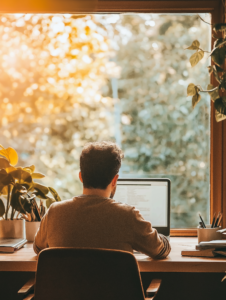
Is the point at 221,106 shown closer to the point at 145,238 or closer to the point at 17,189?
the point at 145,238

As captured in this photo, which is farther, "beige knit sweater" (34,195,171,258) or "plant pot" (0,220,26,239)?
"plant pot" (0,220,26,239)

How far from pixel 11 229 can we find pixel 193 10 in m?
1.89

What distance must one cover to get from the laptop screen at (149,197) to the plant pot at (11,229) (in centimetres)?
61

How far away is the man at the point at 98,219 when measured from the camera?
4.30ft

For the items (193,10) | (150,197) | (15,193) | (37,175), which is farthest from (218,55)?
(15,193)

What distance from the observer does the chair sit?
114 centimetres

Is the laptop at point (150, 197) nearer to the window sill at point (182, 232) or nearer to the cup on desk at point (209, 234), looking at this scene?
the cup on desk at point (209, 234)

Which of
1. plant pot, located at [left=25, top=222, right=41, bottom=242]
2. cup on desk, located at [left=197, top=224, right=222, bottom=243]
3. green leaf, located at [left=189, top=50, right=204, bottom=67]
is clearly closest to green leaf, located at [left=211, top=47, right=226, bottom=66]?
green leaf, located at [left=189, top=50, right=204, bottom=67]

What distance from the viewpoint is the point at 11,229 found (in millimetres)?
1979

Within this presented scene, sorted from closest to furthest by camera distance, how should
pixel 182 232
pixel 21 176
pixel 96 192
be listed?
pixel 96 192 → pixel 21 176 → pixel 182 232

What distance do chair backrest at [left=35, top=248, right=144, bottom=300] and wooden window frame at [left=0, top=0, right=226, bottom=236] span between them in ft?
3.89

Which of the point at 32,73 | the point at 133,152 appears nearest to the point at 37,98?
Result: the point at 32,73

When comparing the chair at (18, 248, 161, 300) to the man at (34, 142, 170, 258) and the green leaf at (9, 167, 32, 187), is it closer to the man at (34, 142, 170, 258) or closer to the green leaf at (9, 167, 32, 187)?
the man at (34, 142, 170, 258)

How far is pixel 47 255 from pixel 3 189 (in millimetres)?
1032
